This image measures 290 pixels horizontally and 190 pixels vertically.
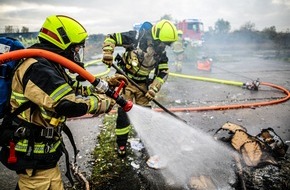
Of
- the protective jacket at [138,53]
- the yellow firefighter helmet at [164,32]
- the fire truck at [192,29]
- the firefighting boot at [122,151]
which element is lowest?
the firefighting boot at [122,151]

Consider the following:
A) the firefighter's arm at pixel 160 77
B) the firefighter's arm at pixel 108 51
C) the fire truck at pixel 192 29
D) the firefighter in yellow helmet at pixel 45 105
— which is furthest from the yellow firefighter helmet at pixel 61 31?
the fire truck at pixel 192 29

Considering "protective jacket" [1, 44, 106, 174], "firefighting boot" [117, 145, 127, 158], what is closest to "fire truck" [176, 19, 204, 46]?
"firefighting boot" [117, 145, 127, 158]

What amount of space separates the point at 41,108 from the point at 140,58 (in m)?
2.21

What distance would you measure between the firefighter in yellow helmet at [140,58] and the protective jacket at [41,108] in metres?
1.65

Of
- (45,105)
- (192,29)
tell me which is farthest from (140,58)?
(192,29)

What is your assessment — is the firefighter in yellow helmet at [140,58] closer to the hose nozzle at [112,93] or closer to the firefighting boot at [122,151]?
the firefighting boot at [122,151]

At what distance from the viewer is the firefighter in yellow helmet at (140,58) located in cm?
372

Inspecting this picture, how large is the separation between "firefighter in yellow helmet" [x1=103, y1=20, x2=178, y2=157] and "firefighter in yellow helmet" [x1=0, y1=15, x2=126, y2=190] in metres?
1.62

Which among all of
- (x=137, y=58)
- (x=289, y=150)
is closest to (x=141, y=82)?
(x=137, y=58)

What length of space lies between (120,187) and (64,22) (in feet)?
7.07

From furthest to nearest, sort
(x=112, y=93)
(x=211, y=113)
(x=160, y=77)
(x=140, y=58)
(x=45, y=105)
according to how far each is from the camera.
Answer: (x=211, y=113), (x=160, y=77), (x=140, y=58), (x=112, y=93), (x=45, y=105)

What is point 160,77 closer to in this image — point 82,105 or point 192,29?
point 82,105

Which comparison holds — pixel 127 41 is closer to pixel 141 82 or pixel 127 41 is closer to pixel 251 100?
pixel 141 82

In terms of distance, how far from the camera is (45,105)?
5.65ft
